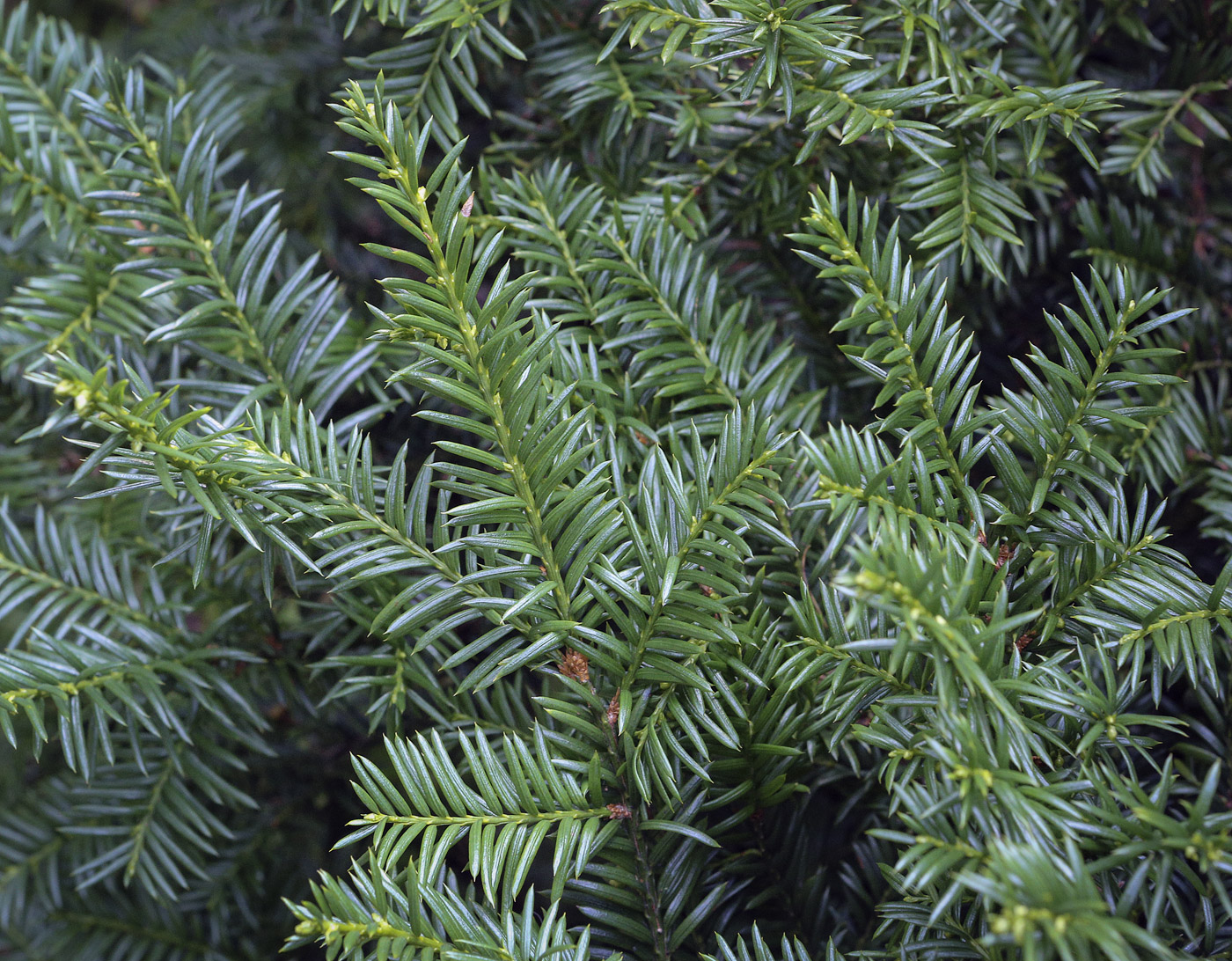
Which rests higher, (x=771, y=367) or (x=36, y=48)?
(x=36, y=48)

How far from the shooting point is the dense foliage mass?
1.44 feet

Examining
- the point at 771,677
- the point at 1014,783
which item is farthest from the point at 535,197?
the point at 1014,783

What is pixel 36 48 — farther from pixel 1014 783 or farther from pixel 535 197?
pixel 1014 783

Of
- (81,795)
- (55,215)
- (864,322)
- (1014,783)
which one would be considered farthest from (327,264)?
(1014,783)

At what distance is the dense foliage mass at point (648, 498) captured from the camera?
0.44m

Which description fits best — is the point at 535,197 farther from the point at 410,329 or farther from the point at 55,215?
the point at 55,215

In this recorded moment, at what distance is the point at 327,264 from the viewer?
0.95 metres

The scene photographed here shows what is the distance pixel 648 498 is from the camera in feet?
1.55

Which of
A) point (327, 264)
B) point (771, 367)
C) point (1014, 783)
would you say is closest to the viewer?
point (1014, 783)

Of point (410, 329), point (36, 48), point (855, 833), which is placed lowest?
point (855, 833)

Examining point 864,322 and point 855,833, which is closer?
point 864,322

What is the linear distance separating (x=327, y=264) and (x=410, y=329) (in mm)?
566

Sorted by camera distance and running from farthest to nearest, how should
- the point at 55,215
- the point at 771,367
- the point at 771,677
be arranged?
the point at 55,215, the point at 771,367, the point at 771,677

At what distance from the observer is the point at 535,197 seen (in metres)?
0.64
